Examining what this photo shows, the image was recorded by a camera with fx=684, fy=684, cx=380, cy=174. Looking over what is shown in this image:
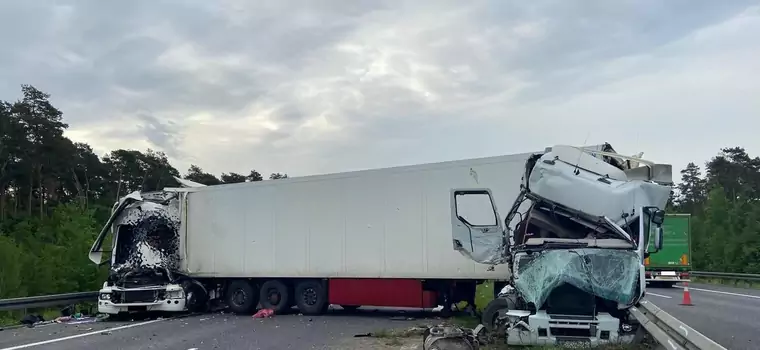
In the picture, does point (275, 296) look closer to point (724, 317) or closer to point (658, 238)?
point (658, 238)

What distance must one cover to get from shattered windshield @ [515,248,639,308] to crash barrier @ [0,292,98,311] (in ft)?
37.4

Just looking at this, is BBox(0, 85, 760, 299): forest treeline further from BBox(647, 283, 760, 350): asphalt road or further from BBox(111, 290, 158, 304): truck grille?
BBox(647, 283, 760, 350): asphalt road

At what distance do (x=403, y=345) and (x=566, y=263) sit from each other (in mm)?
2928

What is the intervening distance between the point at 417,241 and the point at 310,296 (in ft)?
10.9

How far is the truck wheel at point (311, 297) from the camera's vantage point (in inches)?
629

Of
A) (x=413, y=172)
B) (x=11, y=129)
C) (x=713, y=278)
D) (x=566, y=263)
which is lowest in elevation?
(x=713, y=278)

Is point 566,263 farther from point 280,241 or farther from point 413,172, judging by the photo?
point 280,241

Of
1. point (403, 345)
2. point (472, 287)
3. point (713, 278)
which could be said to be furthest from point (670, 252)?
point (403, 345)

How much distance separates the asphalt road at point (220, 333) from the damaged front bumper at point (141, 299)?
45 cm

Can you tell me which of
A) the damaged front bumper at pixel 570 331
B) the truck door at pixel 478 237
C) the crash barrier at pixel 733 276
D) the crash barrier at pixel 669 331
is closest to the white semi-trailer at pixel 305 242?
the truck door at pixel 478 237

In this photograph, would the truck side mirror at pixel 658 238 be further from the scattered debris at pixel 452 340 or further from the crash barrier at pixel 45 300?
the crash barrier at pixel 45 300

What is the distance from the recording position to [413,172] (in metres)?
14.7

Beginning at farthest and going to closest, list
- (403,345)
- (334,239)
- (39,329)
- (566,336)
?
(334,239), (39,329), (403,345), (566,336)

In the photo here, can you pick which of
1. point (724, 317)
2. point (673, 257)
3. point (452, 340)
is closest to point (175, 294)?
point (452, 340)
